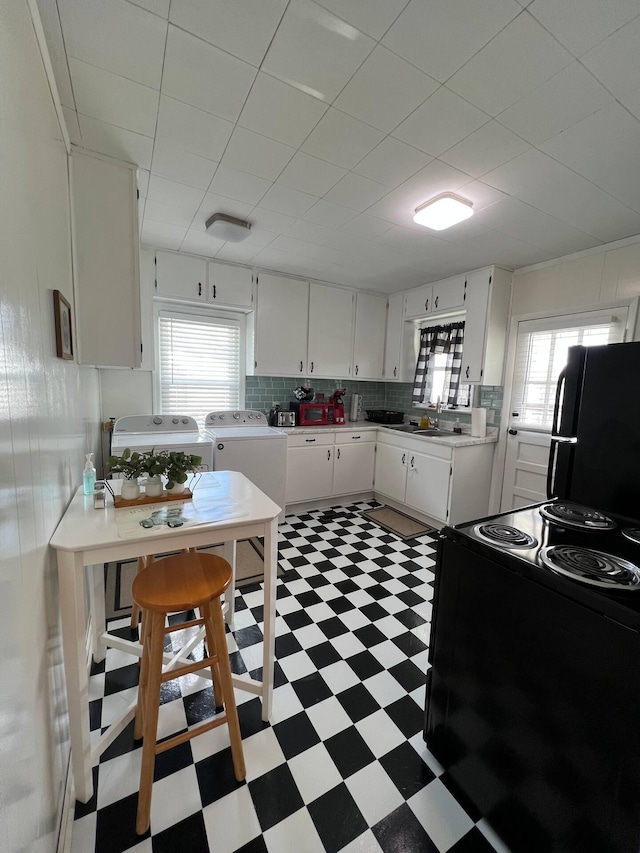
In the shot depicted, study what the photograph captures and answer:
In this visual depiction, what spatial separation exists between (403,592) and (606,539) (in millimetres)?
1407

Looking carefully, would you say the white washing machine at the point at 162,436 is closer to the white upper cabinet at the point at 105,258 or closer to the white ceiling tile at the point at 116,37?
the white upper cabinet at the point at 105,258

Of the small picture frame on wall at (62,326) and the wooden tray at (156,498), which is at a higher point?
the small picture frame on wall at (62,326)

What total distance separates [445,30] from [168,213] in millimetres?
1949

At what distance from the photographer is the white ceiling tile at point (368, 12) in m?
1.04

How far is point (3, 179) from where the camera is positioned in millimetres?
715

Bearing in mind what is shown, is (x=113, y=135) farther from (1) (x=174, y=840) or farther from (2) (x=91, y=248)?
(1) (x=174, y=840)

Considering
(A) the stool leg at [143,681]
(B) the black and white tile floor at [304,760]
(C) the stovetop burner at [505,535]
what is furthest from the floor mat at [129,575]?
(C) the stovetop burner at [505,535]

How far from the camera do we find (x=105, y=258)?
178 cm

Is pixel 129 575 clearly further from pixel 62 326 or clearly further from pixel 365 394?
pixel 365 394

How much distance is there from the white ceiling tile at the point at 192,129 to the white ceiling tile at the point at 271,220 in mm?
593

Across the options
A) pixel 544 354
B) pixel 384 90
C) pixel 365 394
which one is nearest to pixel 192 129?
pixel 384 90

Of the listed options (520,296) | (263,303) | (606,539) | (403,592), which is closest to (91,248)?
(263,303)

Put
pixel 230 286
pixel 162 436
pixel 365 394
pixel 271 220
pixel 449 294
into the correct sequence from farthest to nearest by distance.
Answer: pixel 365 394 < pixel 449 294 < pixel 230 286 < pixel 162 436 < pixel 271 220

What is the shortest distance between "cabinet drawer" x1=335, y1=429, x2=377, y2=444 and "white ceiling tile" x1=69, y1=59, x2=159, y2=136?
110 inches
